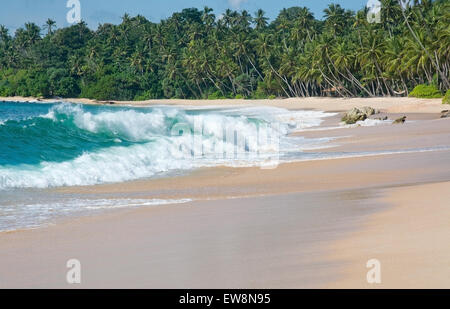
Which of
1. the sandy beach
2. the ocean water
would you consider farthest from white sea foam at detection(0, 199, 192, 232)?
the sandy beach

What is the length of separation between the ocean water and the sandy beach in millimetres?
872

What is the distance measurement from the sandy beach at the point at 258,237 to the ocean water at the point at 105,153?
872 mm

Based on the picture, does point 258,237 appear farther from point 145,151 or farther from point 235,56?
point 235,56

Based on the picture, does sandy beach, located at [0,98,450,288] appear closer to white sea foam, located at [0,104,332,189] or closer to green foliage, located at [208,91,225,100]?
white sea foam, located at [0,104,332,189]

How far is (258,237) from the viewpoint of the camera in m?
7.46

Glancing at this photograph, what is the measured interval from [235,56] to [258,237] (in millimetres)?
95750

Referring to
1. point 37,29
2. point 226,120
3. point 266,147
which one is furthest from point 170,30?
point 266,147

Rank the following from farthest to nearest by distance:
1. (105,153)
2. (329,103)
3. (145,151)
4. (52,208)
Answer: (329,103) < (145,151) < (105,153) < (52,208)

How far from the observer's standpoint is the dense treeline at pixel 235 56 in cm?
6788

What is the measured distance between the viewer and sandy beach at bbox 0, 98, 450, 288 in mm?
5723

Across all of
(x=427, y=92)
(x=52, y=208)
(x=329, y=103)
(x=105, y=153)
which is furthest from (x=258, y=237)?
(x=329, y=103)

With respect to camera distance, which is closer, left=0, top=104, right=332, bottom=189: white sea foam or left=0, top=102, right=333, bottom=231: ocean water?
left=0, top=102, right=333, bottom=231: ocean water

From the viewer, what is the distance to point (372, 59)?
232ft

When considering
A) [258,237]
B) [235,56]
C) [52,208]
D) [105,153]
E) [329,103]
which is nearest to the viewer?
[258,237]
